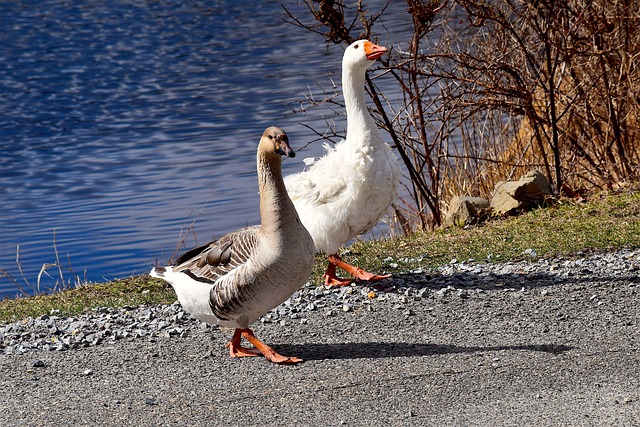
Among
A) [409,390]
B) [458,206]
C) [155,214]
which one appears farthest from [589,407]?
[155,214]

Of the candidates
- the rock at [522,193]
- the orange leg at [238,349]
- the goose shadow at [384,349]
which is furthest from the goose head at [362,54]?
the rock at [522,193]

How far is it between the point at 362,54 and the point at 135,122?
→ 13.2 meters

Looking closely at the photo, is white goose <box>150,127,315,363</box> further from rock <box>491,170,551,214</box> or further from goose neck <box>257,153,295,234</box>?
rock <box>491,170,551,214</box>

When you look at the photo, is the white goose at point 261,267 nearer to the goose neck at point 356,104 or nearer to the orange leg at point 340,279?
the orange leg at point 340,279

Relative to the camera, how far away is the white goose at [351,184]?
787cm

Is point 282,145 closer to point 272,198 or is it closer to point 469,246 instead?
point 272,198

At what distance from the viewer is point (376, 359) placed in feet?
20.7

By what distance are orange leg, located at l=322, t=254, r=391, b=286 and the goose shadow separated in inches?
57.7

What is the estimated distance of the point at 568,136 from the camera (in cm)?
1192

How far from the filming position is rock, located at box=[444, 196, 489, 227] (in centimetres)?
1097

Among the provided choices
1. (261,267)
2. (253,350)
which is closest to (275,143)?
(261,267)

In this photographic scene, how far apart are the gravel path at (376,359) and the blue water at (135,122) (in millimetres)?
2897

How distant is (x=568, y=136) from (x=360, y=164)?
494 centimetres

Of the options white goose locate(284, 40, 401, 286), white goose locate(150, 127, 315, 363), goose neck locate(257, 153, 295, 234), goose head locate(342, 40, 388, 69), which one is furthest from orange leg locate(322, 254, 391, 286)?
goose neck locate(257, 153, 295, 234)
